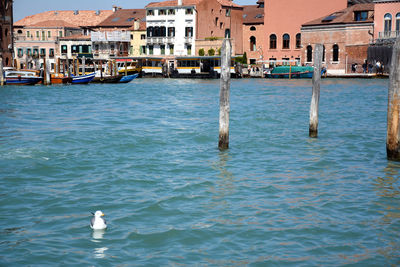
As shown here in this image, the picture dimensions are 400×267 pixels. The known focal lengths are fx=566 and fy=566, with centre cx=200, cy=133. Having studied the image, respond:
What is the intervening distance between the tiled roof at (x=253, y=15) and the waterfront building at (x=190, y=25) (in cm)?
95

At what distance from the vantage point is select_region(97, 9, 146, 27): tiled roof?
70.5 meters

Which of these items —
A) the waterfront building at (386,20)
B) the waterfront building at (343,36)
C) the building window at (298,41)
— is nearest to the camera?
the waterfront building at (386,20)

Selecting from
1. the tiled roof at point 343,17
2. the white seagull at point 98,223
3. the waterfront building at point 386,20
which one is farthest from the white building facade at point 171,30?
the white seagull at point 98,223

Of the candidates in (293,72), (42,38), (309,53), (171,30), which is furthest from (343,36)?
(42,38)

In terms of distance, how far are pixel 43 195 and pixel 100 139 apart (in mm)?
6447

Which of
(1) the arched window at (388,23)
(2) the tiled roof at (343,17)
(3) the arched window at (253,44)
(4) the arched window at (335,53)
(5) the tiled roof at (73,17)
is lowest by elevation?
(4) the arched window at (335,53)

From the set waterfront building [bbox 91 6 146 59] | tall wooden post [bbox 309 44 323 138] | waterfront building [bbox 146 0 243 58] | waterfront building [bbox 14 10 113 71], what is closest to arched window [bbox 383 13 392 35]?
waterfront building [bbox 146 0 243 58]

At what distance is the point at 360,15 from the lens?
53.2 m

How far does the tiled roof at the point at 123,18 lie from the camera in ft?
231

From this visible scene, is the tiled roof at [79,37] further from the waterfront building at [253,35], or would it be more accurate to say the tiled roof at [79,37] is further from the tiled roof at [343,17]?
the tiled roof at [343,17]

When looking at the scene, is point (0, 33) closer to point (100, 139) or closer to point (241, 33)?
point (241, 33)

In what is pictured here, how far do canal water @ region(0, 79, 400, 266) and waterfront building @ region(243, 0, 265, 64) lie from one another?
151 feet

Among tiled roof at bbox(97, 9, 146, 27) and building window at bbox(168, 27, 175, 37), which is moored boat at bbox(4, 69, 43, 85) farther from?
tiled roof at bbox(97, 9, 146, 27)

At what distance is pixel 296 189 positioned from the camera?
33.2ft
